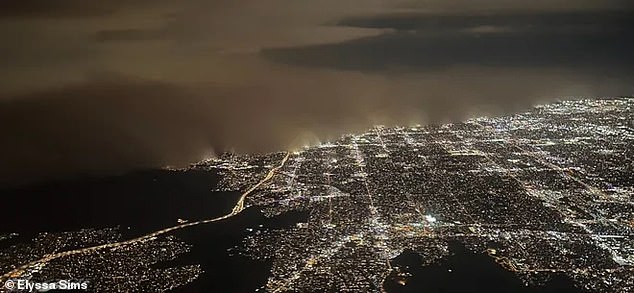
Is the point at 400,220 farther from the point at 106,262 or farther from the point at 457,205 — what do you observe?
the point at 106,262

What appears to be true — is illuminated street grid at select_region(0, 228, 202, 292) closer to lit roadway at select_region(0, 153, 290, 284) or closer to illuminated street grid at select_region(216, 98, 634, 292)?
lit roadway at select_region(0, 153, 290, 284)

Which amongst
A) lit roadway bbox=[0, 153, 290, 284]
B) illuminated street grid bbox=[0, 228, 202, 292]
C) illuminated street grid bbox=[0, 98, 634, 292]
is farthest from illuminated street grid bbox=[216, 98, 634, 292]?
illuminated street grid bbox=[0, 228, 202, 292]

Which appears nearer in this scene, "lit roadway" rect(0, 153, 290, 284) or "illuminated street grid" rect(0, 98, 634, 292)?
"illuminated street grid" rect(0, 98, 634, 292)

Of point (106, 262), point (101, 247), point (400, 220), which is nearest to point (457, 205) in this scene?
point (400, 220)

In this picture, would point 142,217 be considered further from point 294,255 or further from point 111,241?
point 294,255

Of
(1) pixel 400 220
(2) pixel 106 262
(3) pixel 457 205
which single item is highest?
(3) pixel 457 205

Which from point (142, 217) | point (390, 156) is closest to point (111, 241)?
point (142, 217)
